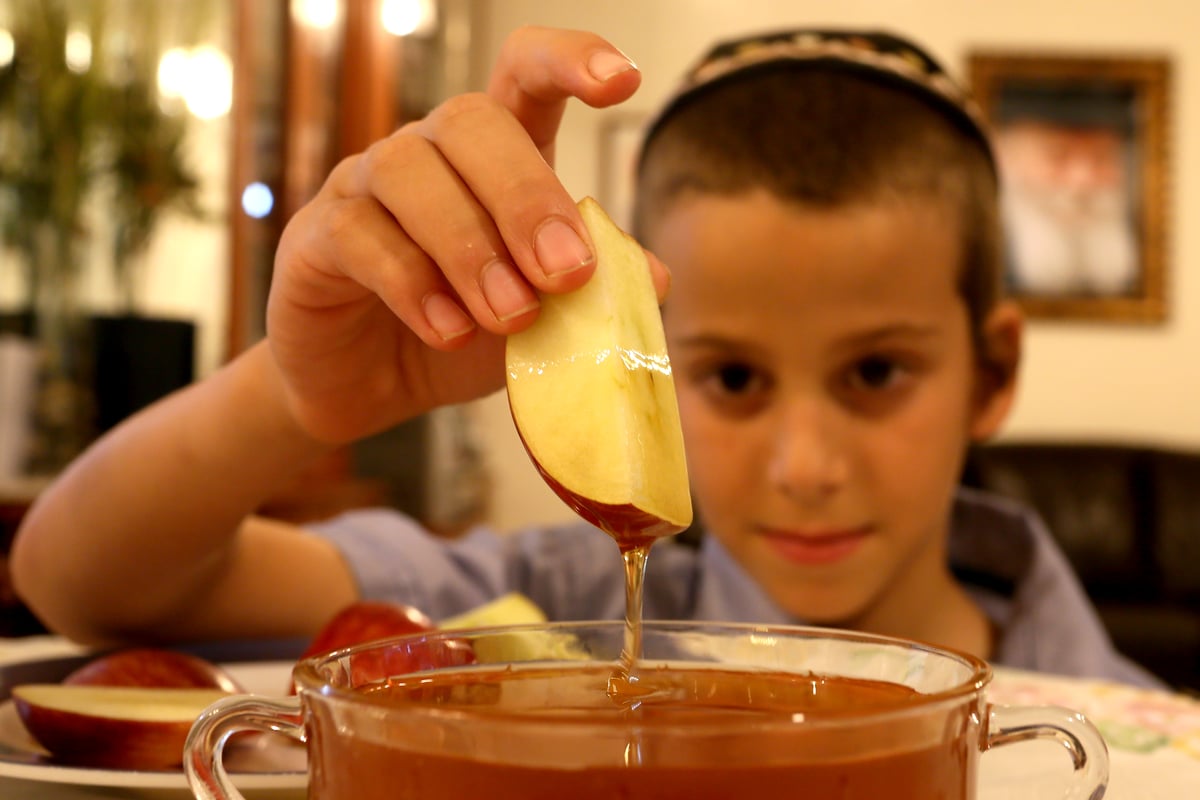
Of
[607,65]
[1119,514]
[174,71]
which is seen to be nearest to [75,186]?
[174,71]

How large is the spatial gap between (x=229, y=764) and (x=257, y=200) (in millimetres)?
2010

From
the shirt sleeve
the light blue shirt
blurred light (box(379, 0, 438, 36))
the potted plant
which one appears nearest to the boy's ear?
the light blue shirt

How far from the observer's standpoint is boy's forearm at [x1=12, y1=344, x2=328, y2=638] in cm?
87

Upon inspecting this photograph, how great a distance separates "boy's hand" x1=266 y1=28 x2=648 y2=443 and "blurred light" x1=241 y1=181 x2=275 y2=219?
1.70 meters

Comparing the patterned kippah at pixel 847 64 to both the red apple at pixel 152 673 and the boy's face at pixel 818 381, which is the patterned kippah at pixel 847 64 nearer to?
the boy's face at pixel 818 381

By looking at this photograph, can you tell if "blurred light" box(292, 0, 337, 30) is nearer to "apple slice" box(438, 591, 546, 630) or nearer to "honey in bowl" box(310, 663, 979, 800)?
"apple slice" box(438, 591, 546, 630)

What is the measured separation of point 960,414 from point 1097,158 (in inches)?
121

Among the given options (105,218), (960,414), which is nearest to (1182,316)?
A: (960,414)

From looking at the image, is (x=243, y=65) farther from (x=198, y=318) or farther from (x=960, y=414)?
(x=960, y=414)

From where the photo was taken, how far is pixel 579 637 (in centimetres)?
47

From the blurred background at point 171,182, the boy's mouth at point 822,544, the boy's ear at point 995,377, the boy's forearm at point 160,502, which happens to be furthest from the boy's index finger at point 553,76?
the blurred background at point 171,182

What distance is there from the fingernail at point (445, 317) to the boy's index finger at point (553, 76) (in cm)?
12

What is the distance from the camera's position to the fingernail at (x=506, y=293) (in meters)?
0.47

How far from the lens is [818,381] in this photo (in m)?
1.17
